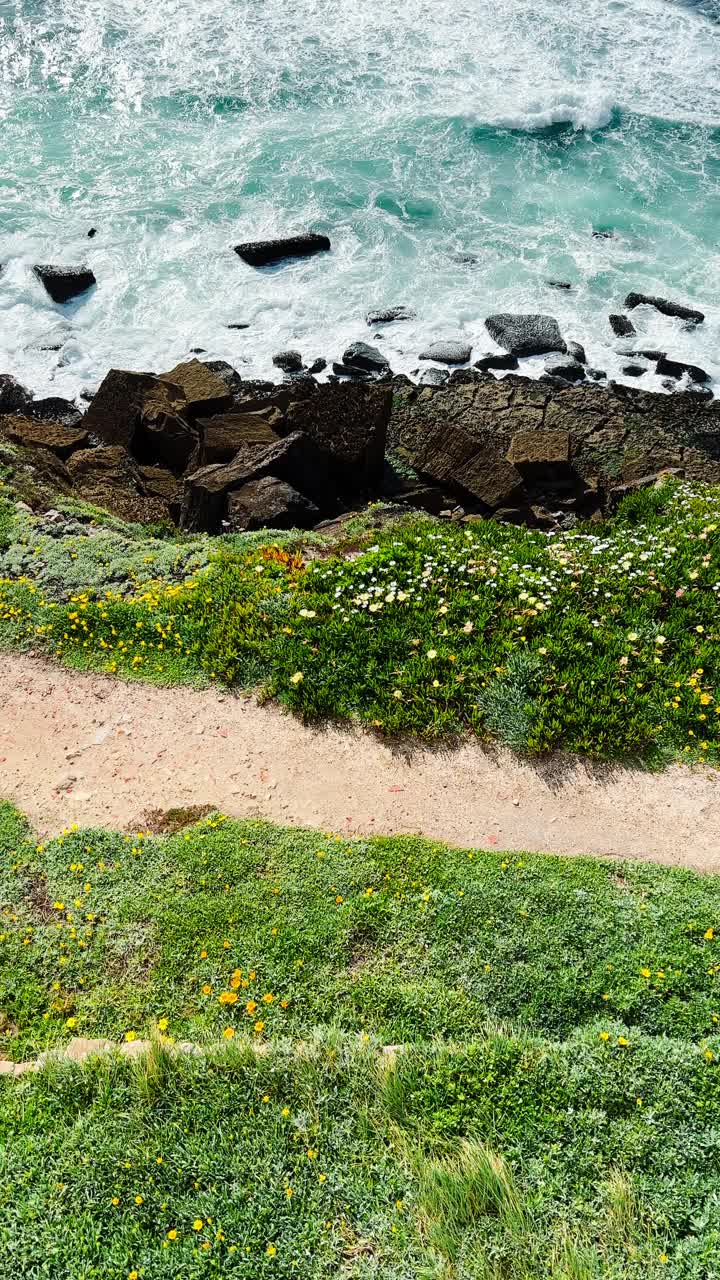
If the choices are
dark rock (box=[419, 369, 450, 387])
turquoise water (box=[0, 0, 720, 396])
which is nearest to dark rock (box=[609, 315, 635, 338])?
turquoise water (box=[0, 0, 720, 396])

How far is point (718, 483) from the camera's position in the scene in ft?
51.3

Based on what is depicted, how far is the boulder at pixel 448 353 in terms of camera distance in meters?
20.8

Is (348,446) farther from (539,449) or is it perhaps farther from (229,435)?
(539,449)

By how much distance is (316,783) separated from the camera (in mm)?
8992

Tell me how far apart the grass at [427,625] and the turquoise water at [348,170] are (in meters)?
10.5

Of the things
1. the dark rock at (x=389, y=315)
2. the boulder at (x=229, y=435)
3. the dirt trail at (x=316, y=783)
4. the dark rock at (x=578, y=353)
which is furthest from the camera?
the dark rock at (x=389, y=315)

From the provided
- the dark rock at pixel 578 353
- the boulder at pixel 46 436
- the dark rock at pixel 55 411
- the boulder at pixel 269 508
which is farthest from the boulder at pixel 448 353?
the boulder at pixel 46 436

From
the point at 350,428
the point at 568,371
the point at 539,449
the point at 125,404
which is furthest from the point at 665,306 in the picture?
the point at 125,404

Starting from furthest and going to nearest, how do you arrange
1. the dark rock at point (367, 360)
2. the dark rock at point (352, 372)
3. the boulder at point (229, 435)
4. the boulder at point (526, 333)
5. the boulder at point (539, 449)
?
1. the boulder at point (526, 333)
2. the dark rock at point (367, 360)
3. the dark rock at point (352, 372)
4. the boulder at point (539, 449)
5. the boulder at point (229, 435)

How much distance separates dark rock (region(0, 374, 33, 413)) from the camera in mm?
19250

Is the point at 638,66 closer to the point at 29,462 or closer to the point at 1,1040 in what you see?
the point at 29,462

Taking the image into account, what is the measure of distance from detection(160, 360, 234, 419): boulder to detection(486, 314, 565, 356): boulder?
23.6ft

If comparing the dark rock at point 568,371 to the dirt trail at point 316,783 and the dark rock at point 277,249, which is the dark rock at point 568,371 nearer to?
the dark rock at point 277,249

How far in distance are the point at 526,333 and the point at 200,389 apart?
8.35m
